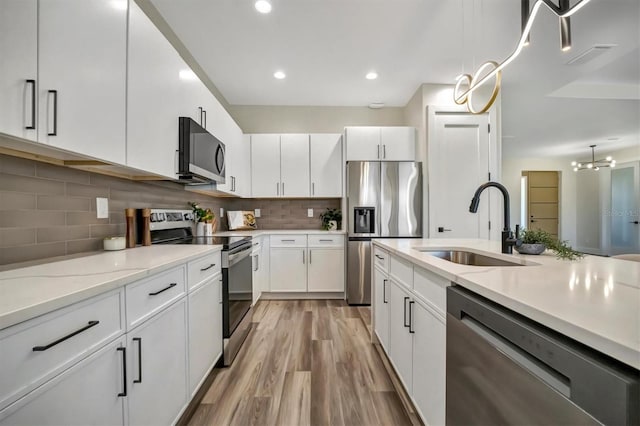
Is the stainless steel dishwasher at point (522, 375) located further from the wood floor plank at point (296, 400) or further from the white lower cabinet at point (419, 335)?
the wood floor plank at point (296, 400)

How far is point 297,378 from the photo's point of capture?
1.77 metres

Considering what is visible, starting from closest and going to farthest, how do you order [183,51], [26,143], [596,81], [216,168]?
[26,143]
[216,168]
[183,51]
[596,81]

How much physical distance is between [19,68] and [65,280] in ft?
2.24

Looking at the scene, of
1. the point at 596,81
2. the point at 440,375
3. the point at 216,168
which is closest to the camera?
the point at 440,375

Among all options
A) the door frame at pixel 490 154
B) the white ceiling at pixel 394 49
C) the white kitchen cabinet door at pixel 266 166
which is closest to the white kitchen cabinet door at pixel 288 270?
the white kitchen cabinet door at pixel 266 166

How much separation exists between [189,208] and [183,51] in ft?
4.97

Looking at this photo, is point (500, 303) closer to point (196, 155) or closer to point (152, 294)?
point (152, 294)

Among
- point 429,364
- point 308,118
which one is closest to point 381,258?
point 429,364

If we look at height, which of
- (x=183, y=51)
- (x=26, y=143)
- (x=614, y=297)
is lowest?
(x=614, y=297)

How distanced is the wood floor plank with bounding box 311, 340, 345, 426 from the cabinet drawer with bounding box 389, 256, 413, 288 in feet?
2.63

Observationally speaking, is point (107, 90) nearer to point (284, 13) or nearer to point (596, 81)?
point (284, 13)

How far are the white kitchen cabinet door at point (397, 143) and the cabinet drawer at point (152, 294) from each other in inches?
112

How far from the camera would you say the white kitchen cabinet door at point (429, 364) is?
1062mm

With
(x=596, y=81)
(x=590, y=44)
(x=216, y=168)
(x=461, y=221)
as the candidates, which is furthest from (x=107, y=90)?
(x=596, y=81)
